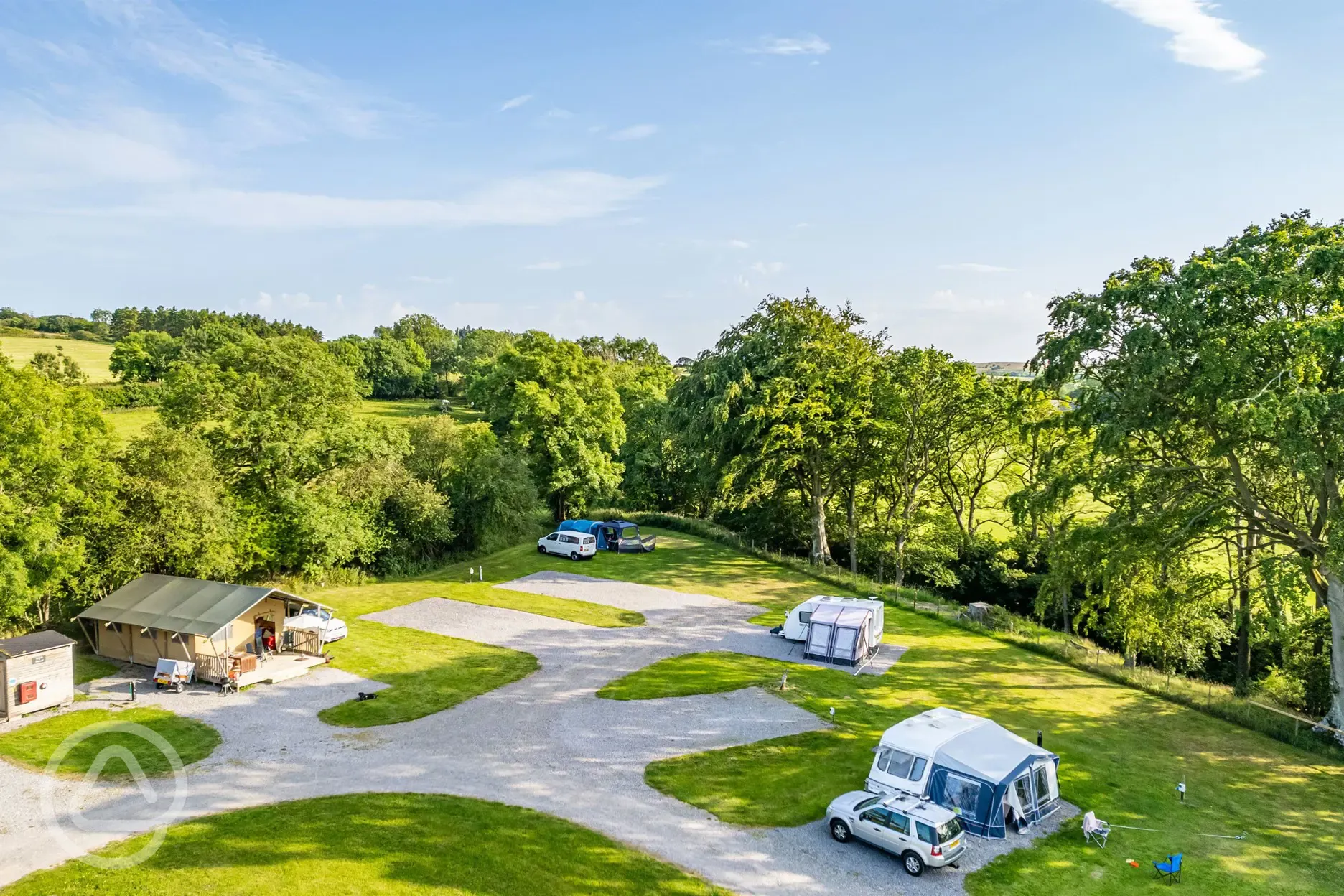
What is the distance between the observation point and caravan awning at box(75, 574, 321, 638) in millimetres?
22031

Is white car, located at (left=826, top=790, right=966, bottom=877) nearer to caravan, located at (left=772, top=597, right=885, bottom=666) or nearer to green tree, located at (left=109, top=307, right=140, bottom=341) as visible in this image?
caravan, located at (left=772, top=597, right=885, bottom=666)

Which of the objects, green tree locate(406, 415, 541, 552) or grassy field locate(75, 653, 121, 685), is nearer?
grassy field locate(75, 653, 121, 685)

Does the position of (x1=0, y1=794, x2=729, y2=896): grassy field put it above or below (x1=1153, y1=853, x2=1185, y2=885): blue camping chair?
below

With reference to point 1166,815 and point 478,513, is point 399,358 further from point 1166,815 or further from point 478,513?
point 1166,815

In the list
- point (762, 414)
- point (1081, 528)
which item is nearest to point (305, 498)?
point (762, 414)

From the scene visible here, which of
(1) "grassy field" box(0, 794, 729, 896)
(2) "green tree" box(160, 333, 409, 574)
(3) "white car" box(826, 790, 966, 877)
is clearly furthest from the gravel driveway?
(2) "green tree" box(160, 333, 409, 574)

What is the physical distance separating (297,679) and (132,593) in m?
6.73

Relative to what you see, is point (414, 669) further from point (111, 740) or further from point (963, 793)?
point (963, 793)

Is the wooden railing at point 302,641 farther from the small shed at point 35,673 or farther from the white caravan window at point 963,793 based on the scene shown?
the white caravan window at point 963,793

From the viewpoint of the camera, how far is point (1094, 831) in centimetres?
1441

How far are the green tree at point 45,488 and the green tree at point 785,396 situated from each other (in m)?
24.5

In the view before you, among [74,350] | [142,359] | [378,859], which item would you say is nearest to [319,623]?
[378,859]

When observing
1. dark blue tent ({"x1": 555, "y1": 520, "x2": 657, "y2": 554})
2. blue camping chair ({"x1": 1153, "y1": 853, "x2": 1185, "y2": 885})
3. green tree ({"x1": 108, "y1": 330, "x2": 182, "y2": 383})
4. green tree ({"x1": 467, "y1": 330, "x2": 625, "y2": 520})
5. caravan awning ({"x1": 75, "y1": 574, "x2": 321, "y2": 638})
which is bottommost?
blue camping chair ({"x1": 1153, "y1": 853, "x2": 1185, "y2": 885})

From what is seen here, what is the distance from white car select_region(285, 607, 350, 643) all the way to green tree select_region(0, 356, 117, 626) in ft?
21.5
